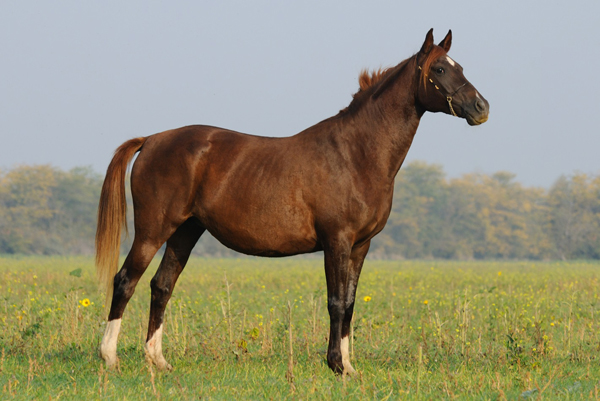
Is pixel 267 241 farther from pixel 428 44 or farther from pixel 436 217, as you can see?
pixel 436 217

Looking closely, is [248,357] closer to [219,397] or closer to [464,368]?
[219,397]

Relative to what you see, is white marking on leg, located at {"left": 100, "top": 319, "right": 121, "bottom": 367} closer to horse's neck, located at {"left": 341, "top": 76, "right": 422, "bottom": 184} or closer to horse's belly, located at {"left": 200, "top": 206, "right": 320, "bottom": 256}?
horse's belly, located at {"left": 200, "top": 206, "right": 320, "bottom": 256}

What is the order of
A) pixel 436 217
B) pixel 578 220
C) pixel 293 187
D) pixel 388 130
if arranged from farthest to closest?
pixel 436 217 → pixel 578 220 → pixel 388 130 → pixel 293 187

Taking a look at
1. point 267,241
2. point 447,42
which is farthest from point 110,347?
point 447,42

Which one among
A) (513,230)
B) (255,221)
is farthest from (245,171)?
(513,230)

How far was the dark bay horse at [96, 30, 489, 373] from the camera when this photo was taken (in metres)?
6.21

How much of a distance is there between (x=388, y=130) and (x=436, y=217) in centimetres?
8811

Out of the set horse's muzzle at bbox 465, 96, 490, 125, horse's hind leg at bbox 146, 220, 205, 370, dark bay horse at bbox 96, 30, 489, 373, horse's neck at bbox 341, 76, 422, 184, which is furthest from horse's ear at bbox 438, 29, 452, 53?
horse's hind leg at bbox 146, 220, 205, 370

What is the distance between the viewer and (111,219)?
23.3 feet

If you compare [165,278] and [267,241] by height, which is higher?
[267,241]

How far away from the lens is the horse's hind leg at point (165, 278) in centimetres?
680

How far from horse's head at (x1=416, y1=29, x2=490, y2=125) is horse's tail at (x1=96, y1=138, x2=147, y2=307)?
344 cm

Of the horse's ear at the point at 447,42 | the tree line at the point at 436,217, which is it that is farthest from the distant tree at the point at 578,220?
the horse's ear at the point at 447,42

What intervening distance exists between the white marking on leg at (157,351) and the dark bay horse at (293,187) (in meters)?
0.01
